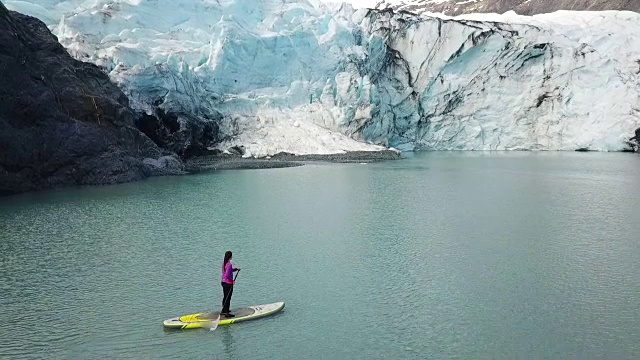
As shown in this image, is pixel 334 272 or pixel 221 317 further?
pixel 334 272

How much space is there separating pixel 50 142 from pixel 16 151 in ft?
4.75

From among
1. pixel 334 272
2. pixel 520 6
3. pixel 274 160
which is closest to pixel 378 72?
pixel 274 160

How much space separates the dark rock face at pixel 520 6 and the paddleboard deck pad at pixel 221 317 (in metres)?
64.6

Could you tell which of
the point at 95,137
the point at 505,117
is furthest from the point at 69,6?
the point at 505,117

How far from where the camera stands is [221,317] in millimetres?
7508

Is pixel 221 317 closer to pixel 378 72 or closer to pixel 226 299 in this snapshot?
pixel 226 299

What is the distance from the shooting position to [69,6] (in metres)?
34.8

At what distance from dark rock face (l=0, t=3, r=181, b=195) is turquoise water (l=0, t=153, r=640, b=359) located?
192 centimetres

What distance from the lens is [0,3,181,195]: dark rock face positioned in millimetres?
19328

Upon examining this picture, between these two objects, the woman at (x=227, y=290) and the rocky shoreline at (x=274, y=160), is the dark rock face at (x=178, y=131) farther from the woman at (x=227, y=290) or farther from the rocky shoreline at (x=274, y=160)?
the woman at (x=227, y=290)

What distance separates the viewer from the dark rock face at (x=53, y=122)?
19328 mm

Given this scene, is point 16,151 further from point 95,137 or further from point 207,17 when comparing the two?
point 207,17

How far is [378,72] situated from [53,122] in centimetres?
2208

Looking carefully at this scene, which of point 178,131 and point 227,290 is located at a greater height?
point 178,131
